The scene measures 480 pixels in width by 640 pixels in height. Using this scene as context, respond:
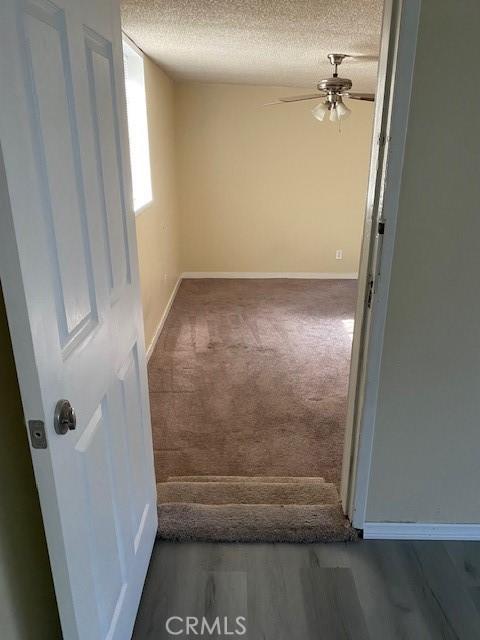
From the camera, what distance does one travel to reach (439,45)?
1300mm

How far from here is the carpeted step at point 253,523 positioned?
184cm

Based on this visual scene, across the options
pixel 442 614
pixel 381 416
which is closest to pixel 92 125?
pixel 381 416

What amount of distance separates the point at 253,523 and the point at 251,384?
55.3 inches

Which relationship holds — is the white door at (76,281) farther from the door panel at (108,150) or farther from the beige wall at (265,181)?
the beige wall at (265,181)

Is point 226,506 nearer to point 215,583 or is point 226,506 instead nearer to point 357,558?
point 215,583

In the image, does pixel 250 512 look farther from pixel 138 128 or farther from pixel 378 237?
pixel 138 128

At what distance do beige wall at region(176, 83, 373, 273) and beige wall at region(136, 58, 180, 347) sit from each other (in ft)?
1.15

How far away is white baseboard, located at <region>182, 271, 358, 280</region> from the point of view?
5.88m

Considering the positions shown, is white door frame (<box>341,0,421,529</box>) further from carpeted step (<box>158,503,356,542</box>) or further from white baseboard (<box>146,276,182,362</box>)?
white baseboard (<box>146,276,182,362</box>)

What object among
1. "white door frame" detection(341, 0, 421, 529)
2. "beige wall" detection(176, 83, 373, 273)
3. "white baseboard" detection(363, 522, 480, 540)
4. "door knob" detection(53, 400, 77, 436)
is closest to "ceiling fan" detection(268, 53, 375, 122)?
"white door frame" detection(341, 0, 421, 529)

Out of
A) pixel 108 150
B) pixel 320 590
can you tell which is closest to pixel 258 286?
pixel 320 590

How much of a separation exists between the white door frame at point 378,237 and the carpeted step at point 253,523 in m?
0.10

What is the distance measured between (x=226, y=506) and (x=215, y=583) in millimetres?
327

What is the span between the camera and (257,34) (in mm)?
2748
